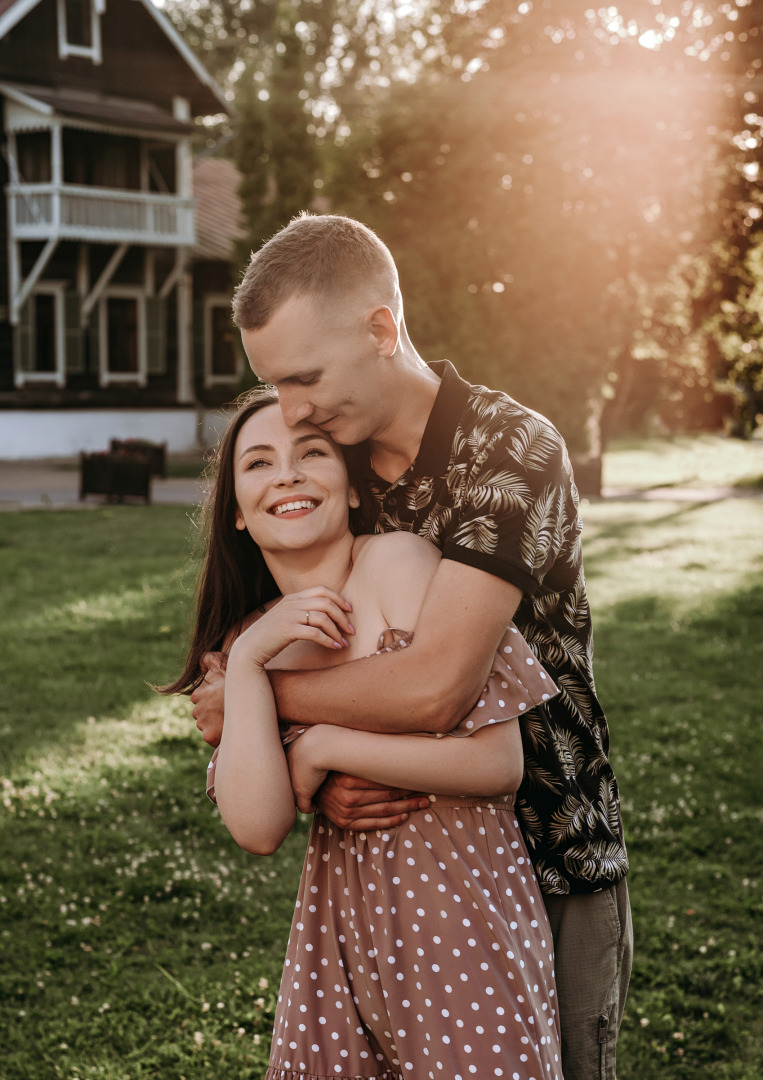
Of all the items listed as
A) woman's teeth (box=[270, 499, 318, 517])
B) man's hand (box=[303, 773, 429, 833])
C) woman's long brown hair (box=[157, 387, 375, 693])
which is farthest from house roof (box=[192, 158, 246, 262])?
man's hand (box=[303, 773, 429, 833])

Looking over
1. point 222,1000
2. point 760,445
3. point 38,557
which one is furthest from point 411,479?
point 760,445

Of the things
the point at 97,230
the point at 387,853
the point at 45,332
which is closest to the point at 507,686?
the point at 387,853

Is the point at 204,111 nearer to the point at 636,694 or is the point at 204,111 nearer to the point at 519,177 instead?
the point at 519,177

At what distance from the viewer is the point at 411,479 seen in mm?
2301

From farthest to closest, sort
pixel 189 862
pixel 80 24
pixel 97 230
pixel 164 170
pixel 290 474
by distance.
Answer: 1. pixel 164 170
2. pixel 80 24
3. pixel 97 230
4. pixel 189 862
5. pixel 290 474

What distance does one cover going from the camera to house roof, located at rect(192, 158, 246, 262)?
26828 millimetres

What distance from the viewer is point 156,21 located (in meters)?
24.4

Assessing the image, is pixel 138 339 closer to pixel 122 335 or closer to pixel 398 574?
pixel 122 335

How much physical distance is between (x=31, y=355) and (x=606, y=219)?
1246 centimetres

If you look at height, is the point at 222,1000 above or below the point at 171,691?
below

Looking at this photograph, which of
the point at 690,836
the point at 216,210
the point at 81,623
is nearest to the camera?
the point at 690,836

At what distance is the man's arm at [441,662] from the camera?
2029 millimetres

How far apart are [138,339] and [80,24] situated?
6814mm

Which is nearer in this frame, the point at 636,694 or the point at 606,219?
the point at 636,694
